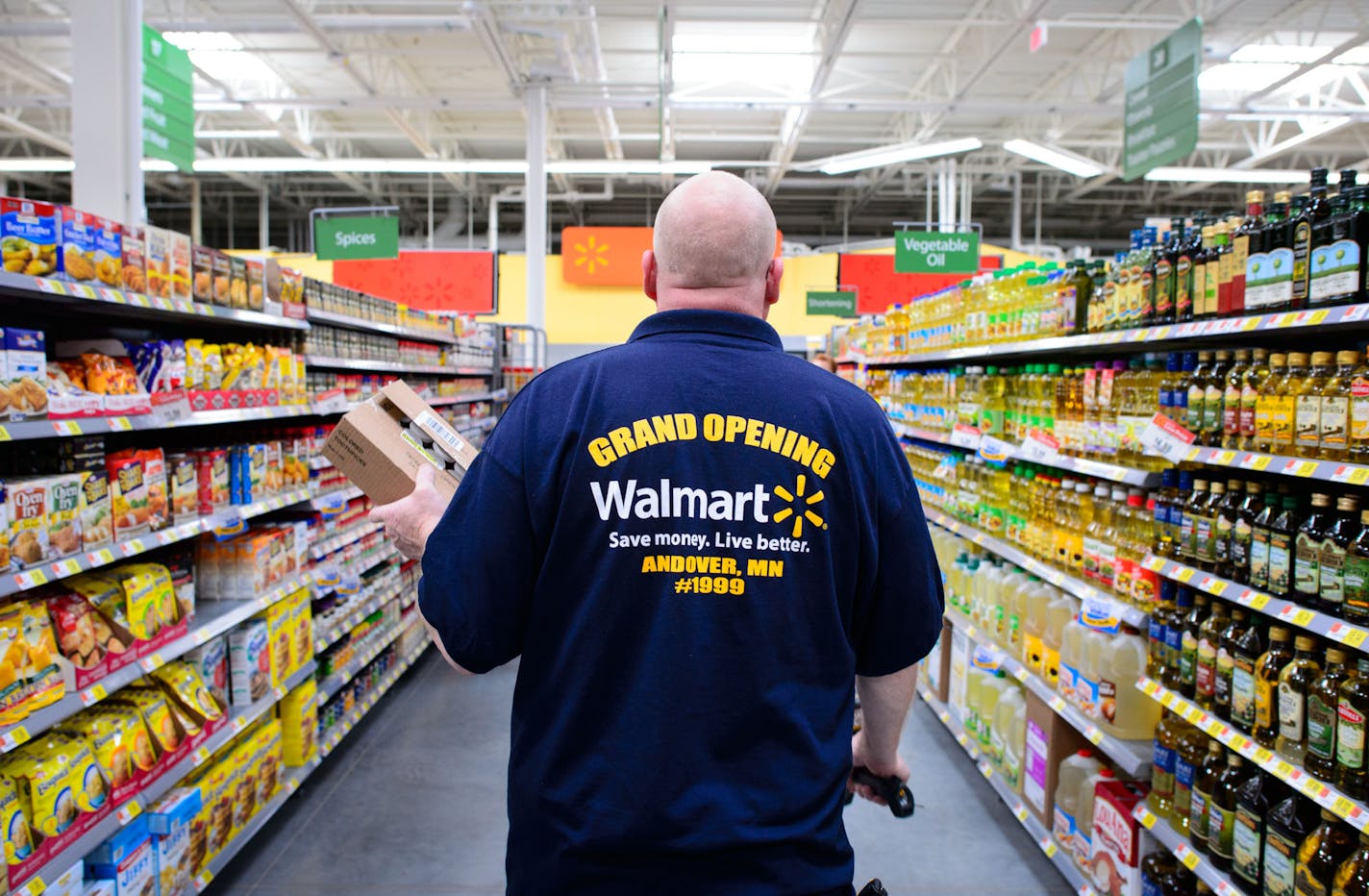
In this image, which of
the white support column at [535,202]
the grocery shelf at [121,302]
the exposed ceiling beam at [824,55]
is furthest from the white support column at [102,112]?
the white support column at [535,202]

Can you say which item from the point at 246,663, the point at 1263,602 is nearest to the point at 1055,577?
the point at 1263,602

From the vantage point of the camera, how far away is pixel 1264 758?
250 cm

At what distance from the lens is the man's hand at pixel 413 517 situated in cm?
170

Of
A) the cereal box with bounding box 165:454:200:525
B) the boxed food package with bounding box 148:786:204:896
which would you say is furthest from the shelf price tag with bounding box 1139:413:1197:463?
the boxed food package with bounding box 148:786:204:896

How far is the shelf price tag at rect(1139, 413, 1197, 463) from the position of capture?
292 cm

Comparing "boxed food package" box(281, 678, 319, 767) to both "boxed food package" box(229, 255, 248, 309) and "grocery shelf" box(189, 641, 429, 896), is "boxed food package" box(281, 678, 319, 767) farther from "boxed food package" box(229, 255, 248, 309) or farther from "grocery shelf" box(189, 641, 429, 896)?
"boxed food package" box(229, 255, 248, 309)

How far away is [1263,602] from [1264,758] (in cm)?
42

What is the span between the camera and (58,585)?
2.92 meters

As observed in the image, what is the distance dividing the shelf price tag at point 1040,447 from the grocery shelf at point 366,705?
3.58 metres

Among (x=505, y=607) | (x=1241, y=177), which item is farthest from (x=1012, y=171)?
(x=505, y=607)

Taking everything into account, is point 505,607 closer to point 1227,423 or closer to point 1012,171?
point 1227,423

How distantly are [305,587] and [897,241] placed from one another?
991 cm

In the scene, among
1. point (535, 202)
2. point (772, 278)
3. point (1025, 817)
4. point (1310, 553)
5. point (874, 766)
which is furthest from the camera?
point (535, 202)

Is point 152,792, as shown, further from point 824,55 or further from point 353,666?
point 824,55
